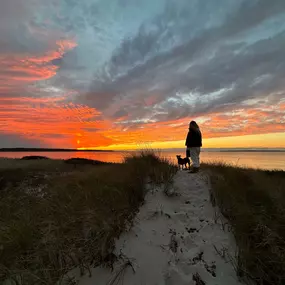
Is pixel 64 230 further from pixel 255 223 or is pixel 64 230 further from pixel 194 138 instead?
pixel 194 138

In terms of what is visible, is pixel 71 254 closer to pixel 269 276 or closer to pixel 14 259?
pixel 14 259

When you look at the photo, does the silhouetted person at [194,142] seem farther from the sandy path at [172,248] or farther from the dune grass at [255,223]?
the sandy path at [172,248]

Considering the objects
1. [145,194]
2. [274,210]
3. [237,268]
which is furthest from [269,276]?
[145,194]

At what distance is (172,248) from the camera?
513cm

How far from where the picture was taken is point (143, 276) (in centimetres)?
436

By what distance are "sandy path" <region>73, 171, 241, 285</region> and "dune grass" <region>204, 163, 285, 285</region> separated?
0.31m

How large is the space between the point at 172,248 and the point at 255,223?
2002 mm

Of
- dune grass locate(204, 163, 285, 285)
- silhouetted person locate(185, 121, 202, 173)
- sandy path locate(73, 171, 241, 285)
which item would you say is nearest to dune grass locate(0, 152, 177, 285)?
sandy path locate(73, 171, 241, 285)

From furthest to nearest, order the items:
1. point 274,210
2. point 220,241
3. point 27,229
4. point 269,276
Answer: point 274,210 → point 220,241 → point 27,229 → point 269,276

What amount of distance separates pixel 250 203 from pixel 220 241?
2043mm

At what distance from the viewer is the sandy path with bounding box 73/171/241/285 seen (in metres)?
4.33

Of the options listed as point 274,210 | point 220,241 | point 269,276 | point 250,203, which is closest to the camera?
point 269,276

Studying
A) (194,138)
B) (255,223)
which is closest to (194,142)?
(194,138)

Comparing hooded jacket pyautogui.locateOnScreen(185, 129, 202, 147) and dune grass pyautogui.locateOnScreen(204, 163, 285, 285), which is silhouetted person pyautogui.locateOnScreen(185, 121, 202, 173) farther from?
dune grass pyautogui.locateOnScreen(204, 163, 285, 285)
